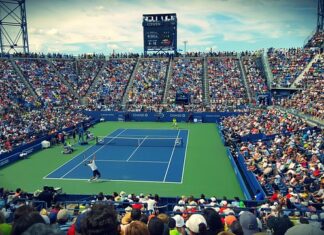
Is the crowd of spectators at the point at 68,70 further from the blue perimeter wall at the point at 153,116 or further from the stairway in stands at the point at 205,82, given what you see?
the stairway in stands at the point at 205,82

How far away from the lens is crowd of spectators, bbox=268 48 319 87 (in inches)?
1723

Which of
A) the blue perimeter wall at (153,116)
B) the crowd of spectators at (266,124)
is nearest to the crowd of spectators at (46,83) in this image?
the blue perimeter wall at (153,116)

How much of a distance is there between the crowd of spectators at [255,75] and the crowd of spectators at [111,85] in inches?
723

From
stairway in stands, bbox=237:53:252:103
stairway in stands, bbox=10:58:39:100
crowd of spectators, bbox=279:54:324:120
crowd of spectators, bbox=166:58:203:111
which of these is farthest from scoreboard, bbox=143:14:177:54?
crowd of spectators, bbox=279:54:324:120

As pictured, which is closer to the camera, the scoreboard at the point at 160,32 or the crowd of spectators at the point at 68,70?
the crowd of spectators at the point at 68,70

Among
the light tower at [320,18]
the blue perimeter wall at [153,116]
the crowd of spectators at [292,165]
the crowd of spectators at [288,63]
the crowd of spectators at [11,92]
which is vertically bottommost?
the blue perimeter wall at [153,116]

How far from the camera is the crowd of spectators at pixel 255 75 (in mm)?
46312

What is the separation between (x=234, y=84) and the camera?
48.6 meters

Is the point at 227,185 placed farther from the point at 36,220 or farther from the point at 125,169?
the point at 36,220

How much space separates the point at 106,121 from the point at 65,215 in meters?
36.6

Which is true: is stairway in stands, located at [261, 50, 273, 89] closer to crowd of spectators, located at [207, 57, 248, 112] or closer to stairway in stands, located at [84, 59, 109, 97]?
crowd of spectators, located at [207, 57, 248, 112]

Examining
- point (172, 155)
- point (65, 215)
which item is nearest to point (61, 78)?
point (172, 155)

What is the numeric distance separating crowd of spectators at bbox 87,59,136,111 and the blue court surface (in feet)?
44.1

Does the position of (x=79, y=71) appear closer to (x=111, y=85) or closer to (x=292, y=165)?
(x=111, y=85)
